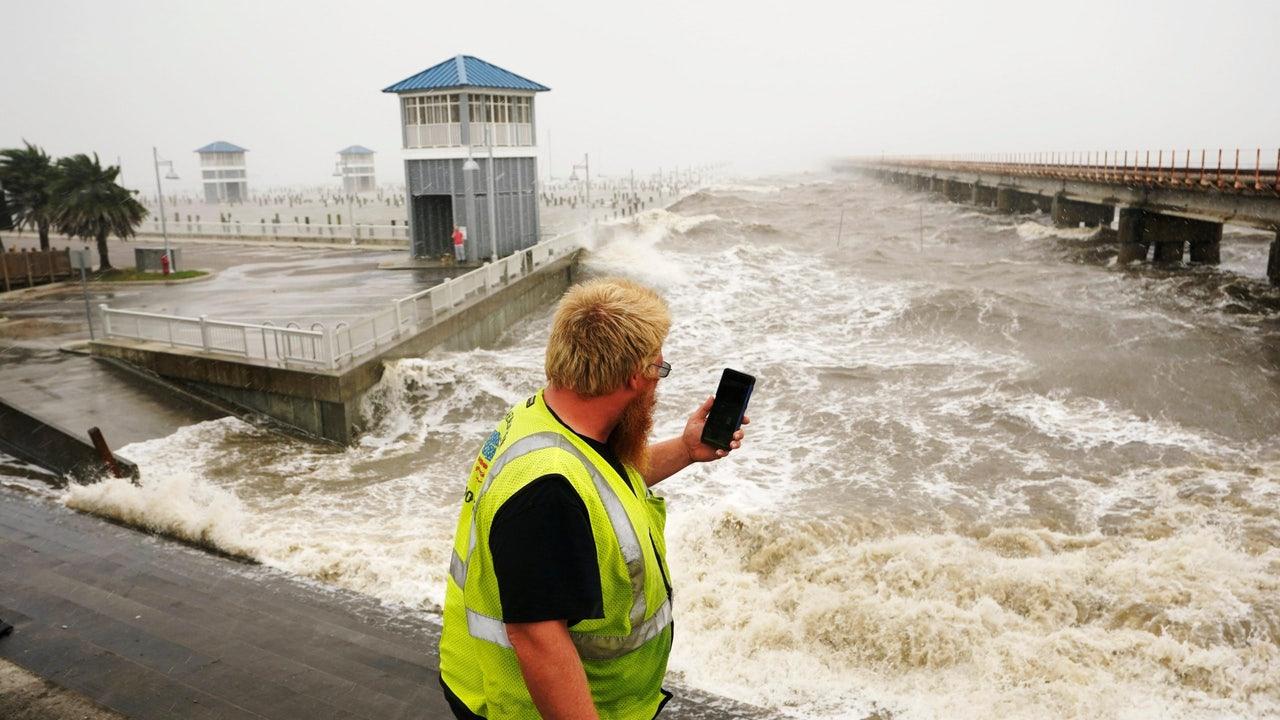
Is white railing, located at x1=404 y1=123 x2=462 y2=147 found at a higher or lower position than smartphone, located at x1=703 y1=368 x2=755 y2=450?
higher

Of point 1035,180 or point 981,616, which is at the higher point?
point 1035,180

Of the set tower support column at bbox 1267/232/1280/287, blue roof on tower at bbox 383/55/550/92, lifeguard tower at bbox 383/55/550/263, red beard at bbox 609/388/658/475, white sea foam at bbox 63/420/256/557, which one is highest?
blue roof on tower at bbox 383/55/550/92

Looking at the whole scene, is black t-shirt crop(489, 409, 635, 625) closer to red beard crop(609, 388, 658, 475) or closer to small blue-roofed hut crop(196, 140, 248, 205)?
red beard crop(609, 388, 658, 475)

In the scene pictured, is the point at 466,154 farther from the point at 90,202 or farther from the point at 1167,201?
the point at 1167,201

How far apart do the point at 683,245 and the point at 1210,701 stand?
1570 inches

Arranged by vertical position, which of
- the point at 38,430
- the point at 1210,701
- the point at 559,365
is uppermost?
the point at 559,365

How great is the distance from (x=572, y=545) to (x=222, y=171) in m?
161

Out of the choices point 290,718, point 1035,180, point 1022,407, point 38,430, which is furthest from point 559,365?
point 1035,180

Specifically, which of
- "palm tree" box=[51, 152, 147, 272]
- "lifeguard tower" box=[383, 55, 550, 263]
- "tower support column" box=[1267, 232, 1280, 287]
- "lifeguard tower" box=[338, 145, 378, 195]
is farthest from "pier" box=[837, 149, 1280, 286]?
"lifeguard tower" box=[338, 145, 378, 195]

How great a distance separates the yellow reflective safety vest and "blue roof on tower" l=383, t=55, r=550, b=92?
29522 millimetres

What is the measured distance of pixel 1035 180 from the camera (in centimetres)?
5566

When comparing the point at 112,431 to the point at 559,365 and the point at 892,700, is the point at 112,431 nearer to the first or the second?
the point at 892,700

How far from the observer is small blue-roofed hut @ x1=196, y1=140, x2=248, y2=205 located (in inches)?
5615

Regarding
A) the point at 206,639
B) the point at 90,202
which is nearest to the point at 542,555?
the point at 206,639
